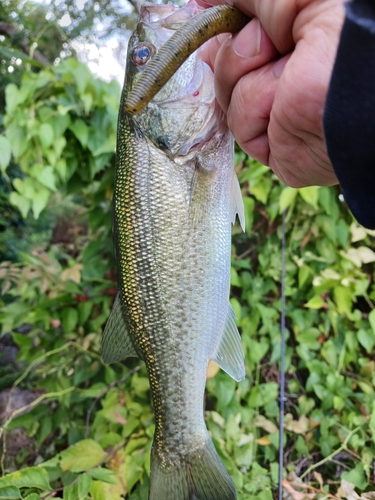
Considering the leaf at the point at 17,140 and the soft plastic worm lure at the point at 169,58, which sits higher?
the soft plastic worm lure at the point at 169,58

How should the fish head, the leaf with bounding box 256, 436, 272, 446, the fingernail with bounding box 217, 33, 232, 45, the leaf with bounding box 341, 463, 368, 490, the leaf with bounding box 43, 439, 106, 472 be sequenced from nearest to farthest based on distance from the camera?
the fingernail with bounding box 217, 33, 232, 45, the fish head, the leaf with bounding box 43, 439, 106, 472, the leaf with bounding box 341, 463, 368, 490, the leaf with bounding box 256, 436, 272, 446

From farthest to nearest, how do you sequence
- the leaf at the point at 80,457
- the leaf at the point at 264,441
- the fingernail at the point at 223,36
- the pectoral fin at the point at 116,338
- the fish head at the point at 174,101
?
the leaf at the point at 264,441 < the leaf at the point at 80,457 < the pectoral fin at the point at 116,338 < the fish head at the point at 174,101 < the fingernail at the point at 223,36

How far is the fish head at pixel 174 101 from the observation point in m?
0.96

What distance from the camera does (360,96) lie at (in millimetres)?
517

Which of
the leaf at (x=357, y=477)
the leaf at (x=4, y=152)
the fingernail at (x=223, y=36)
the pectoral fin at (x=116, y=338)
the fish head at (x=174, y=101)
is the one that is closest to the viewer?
the fingernail at (x=223, y=36)

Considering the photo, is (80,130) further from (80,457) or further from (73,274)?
(80,457)

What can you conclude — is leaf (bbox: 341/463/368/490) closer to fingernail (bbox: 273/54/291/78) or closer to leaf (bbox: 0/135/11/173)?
fingernail (bbox: 273/54/291/78)

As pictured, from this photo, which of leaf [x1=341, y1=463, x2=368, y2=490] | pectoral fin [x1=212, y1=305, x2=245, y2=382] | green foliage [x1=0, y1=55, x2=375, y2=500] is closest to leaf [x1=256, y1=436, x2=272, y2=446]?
green foliage [x1=0, y1=55, x2=375, y2=500]

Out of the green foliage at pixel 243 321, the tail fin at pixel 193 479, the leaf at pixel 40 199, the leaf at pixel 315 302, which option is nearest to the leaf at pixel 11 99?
the green foliage at pixel 243 321

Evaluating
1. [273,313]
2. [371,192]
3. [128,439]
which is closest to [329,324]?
[273,313]

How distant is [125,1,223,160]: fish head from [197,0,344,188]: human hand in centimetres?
8

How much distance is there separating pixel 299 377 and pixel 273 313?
1.41 ft

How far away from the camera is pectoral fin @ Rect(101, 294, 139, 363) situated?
106 cm

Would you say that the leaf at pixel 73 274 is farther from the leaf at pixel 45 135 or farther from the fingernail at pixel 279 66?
the fingernail at pixel 279 66
